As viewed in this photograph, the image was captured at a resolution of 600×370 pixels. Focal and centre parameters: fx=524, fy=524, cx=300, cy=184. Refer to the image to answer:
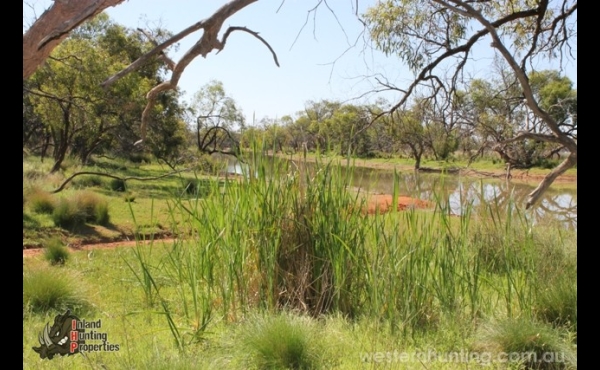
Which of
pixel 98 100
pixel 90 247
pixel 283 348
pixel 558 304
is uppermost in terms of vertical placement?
pixel 98 100

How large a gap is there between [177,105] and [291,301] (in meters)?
15.9

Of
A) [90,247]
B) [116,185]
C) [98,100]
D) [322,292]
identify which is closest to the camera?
[322,292]

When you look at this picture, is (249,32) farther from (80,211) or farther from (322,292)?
(80,211)

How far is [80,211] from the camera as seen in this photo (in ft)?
29.6

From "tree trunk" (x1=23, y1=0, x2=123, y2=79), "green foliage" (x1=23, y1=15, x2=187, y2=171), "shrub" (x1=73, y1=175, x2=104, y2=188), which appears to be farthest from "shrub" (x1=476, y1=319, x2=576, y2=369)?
"shrub" (x1=73, y1=175, x2=104, y2=188)

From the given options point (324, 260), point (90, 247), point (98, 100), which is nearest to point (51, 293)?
point (324, 260)

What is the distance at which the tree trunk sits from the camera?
271cm

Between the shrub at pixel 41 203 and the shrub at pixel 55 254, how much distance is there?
3392mm

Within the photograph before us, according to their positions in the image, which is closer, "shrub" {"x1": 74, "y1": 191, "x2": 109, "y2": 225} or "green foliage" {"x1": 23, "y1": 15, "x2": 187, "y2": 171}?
"shrub" {"x1": 74, "y1": 191, "x2": 109, "y2": 225}

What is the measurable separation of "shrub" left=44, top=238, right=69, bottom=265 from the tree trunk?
3.66 m

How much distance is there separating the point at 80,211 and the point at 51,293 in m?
5.41

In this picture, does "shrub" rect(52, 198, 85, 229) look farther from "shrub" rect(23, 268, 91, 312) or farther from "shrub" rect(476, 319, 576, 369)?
"shrub" rect(476, 319, 576, 369)

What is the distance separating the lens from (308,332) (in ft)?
9.04

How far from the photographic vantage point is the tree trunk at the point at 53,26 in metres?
2.71
